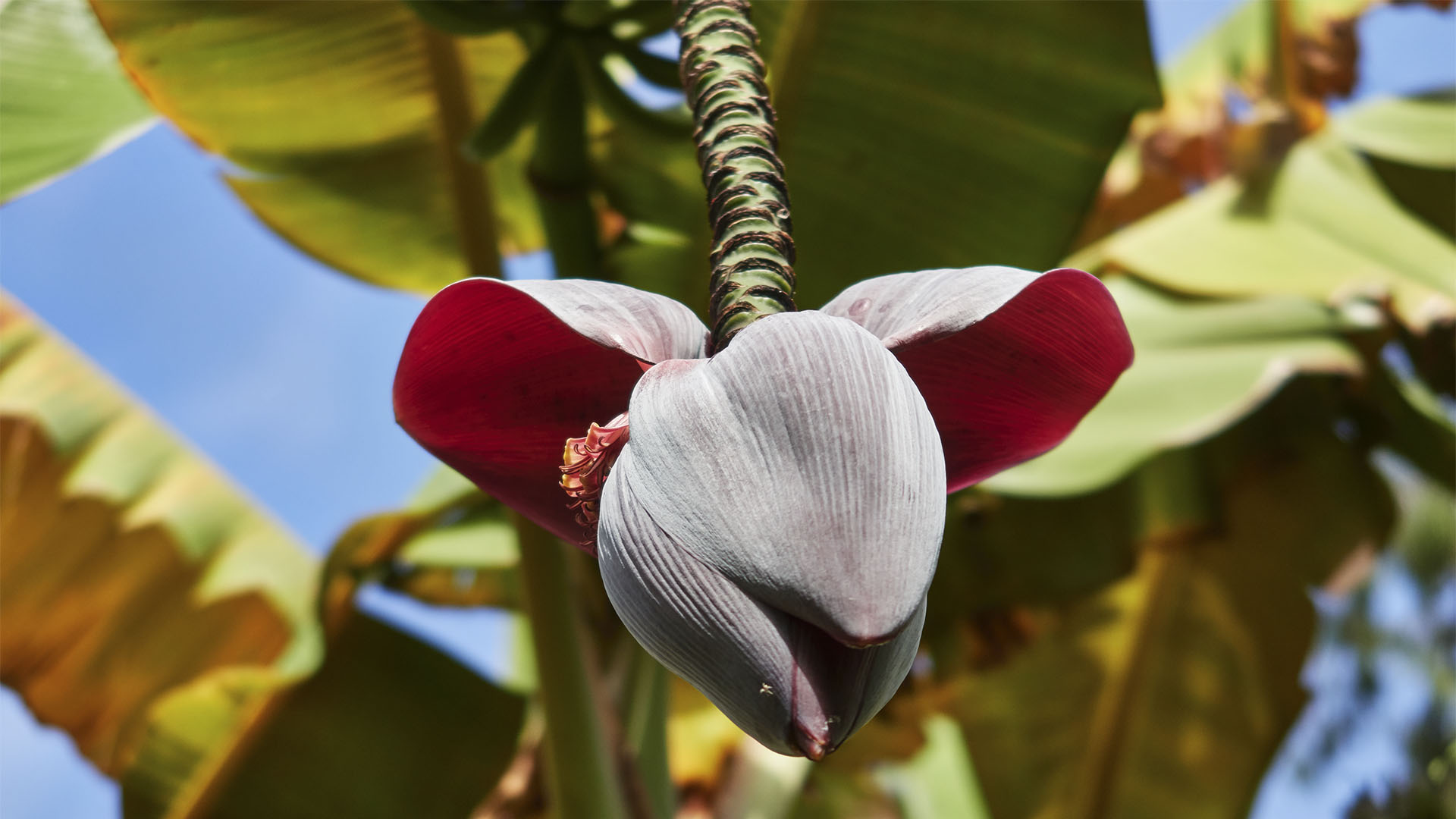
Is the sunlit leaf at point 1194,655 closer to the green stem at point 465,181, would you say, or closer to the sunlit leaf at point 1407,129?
the sunlit leaf at point 1407,129

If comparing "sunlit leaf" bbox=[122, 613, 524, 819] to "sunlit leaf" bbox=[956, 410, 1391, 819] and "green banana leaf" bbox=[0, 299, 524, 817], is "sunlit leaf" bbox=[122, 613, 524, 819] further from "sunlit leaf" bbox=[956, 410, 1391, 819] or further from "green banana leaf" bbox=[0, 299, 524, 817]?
"sunlit leaf" bbox=[956, 410, 1391, 819]

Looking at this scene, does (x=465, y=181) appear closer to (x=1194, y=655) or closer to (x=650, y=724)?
(x=650, y=724)

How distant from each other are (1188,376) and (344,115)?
0.85 meters

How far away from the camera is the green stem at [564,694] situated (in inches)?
34.3

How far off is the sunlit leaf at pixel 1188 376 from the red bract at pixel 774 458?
0.69 meters

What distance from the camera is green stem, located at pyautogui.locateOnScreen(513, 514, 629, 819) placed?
2.86 feet

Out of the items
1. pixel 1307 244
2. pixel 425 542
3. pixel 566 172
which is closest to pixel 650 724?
pixel 425 542

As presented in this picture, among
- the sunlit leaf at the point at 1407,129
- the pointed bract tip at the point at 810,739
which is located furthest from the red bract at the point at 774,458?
the sunlit leaf at the point at 1407,129

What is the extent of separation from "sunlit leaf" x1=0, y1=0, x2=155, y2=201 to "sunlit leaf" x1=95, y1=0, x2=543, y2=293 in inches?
2.6

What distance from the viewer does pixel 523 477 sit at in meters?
0.34

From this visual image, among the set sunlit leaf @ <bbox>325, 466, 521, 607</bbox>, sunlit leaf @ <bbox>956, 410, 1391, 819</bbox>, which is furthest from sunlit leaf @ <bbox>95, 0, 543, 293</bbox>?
sunlit leaf @ <bbox>956, 410, 1391, 819</bbox>

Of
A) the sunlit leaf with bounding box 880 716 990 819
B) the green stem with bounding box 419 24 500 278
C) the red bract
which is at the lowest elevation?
the sunlit leaf with bounding box 880 716 990 819

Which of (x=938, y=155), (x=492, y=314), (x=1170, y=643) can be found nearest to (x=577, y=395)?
(x=492, y=314)

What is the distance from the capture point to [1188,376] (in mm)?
1110
